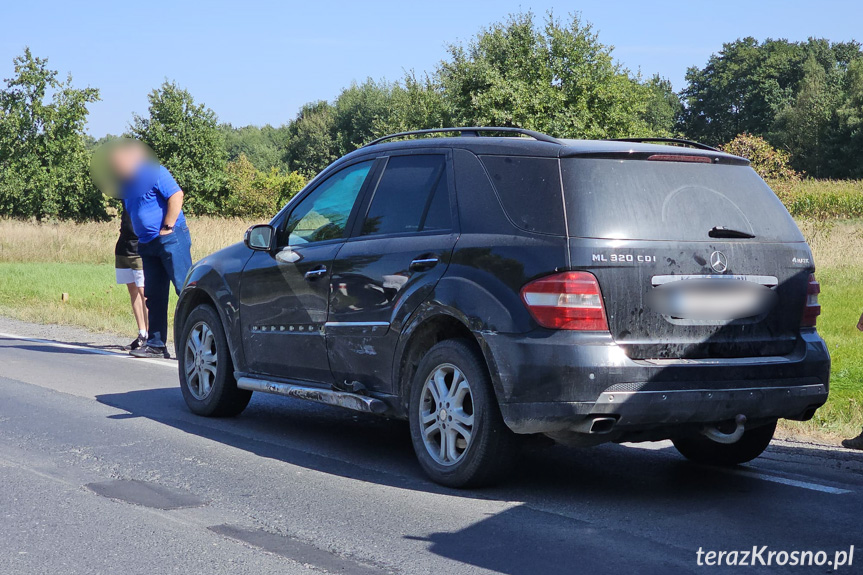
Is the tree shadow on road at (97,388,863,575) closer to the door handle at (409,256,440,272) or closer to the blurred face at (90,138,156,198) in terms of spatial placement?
the door handle at (409,256,440,272)

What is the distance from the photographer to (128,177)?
11.3m

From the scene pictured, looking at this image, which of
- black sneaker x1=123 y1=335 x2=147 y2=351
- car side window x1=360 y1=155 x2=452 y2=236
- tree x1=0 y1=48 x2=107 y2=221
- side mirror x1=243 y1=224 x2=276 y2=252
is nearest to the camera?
car side window x1=360 y1=155 x2=452 y2=236

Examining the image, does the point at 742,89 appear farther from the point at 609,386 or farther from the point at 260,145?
the point at 609,386

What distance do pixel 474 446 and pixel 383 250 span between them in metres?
1.34

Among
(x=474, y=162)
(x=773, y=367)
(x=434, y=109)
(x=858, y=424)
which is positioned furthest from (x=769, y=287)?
(x=434, y=109)

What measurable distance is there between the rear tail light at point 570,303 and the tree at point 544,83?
44.0 m

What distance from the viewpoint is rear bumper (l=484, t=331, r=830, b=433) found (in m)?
4.75

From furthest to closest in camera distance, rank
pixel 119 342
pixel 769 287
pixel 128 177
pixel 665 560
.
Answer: pixel 119 342 → pixel 128 177 → pixel 769 287 → pixel 665 560

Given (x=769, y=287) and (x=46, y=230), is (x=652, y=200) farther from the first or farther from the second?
(x=46, y=230)

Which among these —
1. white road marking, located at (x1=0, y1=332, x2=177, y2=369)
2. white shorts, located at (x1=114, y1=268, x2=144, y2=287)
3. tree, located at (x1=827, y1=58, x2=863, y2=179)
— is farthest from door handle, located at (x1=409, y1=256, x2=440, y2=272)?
tree, located at (x1=827, y1=58, x2=863, y2=179)

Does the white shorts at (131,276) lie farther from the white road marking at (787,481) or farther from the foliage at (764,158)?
the foliage at (764,158)

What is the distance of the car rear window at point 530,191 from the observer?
5012mm

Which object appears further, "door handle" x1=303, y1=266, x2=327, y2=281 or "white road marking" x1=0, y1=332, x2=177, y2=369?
"white road marking" x1=0, y1=332, x2=177, y2=369

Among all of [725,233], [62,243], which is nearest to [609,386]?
[725,233]
